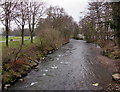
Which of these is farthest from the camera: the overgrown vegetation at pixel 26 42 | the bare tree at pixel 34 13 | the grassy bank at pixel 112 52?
the bare tree at pixel 34 13

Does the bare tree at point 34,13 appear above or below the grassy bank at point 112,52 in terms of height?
above

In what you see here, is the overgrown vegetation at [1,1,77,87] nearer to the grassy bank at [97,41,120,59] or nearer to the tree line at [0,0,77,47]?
the tree line at [0,0,77,47]

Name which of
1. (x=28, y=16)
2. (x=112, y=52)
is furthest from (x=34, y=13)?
(x=112, y=52)

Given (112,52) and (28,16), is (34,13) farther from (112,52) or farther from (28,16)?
(112,52)

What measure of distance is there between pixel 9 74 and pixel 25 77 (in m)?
1.16

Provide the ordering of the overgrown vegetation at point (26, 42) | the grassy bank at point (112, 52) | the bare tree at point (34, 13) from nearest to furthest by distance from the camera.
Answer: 1. the overgrown vegetation at point (26, 42)
2. the grassy bank at point (112, 52)
3. the bare tree at point (34, 13)

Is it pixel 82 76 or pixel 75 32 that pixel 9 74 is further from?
pixel 75 32

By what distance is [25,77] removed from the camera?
9.61 m

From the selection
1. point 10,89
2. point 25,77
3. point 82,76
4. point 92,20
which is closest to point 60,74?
point 82,76

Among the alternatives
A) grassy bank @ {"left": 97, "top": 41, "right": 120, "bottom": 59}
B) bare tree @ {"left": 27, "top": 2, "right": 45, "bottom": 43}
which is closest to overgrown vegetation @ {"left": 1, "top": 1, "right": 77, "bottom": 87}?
bare tree @ {"left": 27, "top": 2, "right": 45, "bottom": 43}

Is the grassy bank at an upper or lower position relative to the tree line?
lower

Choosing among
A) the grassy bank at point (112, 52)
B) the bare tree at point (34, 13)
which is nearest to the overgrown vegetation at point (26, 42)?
the bare tree at point (34, 13)

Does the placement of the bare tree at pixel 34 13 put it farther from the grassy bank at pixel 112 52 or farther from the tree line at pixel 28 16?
the grassy bank at pixel 112 52

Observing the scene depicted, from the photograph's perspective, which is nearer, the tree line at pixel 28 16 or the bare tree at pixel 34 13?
the tree line at pixel 28 16
